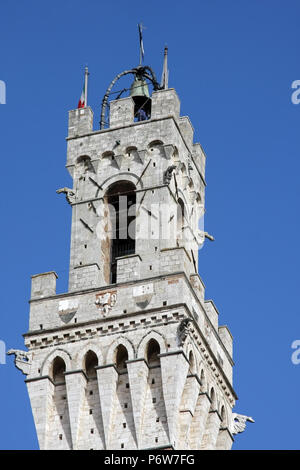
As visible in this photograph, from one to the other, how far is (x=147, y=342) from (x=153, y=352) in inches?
19.0

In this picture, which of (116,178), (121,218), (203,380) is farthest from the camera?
(116,178)

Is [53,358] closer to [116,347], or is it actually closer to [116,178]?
[116,347]

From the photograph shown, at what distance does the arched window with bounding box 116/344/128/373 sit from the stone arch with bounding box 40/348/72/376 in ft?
4.80

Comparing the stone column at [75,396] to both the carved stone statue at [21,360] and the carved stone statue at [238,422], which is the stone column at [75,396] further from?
the carved stone statue at [238,422]

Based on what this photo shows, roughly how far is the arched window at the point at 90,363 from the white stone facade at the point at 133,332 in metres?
0.04

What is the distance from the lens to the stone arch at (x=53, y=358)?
175ft

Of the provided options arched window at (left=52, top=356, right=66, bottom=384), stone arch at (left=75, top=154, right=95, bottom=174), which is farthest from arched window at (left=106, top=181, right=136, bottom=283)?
arched window at (left=52, top=356, right=66, bottom=384)

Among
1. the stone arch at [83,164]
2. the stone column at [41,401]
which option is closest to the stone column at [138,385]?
the stone column at [41,401]

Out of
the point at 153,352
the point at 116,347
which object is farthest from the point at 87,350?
the point at 153,352

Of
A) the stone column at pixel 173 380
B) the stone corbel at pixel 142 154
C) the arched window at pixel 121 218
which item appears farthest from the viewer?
the stone corbel at pixel 142 154

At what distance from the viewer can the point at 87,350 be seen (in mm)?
53250

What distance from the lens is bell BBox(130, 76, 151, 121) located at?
61.0 meters

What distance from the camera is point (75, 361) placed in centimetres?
5328
